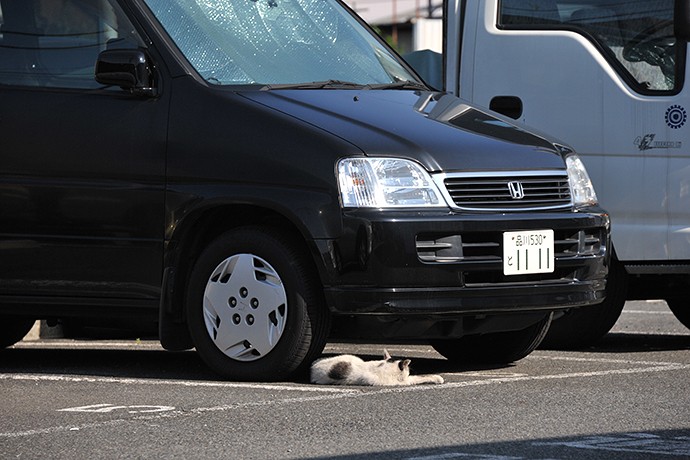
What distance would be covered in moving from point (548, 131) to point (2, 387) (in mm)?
3250

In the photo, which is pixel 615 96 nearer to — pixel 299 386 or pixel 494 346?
pixel 494 346

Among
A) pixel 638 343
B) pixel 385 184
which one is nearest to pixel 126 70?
pixel 385 184

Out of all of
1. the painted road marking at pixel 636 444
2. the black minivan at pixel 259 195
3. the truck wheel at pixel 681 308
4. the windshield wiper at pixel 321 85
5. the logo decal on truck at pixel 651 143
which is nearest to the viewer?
the painted road marking at pixel 636 444

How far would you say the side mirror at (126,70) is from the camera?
7.48 meters

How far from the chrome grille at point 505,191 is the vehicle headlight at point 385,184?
107 mm

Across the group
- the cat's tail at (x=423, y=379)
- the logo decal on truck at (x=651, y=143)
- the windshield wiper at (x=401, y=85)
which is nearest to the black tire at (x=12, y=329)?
the windshield wiper at (x=401, y=85)

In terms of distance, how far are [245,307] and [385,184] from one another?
2.71 feet

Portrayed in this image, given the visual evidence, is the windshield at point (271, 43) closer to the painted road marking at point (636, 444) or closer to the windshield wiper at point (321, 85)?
the windshield wiper at point (321, 85)

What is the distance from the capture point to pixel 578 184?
25.5 feet

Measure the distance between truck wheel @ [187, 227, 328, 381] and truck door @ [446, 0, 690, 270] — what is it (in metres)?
2.18

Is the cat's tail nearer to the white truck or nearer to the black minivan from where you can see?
the black minivan

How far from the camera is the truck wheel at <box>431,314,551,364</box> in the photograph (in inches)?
318

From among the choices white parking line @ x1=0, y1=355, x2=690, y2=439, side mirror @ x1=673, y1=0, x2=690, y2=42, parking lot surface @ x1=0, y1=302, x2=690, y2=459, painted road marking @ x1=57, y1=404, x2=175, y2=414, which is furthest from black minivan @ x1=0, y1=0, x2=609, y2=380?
side mirror @ x1=673, y1=0, x2=690, y2=42

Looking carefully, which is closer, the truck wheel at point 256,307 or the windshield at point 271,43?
the truck wheel at point 256,307
